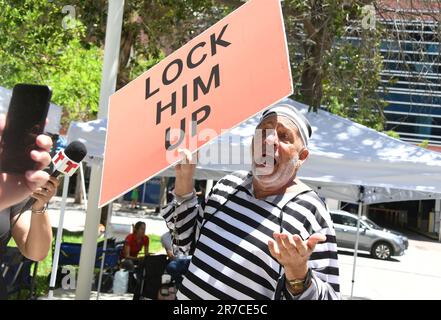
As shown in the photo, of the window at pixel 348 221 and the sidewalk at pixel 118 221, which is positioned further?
the window at pixel 348 221

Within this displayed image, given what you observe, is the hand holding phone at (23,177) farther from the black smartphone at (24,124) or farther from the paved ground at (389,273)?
the paved ground at (389,273)

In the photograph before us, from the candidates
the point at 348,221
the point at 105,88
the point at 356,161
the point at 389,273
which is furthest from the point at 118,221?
the point at 356,161

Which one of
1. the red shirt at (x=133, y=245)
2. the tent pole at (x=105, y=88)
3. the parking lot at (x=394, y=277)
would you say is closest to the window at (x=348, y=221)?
the parking lot at (x=394, y=277)

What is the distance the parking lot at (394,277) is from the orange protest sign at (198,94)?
9.05 meters

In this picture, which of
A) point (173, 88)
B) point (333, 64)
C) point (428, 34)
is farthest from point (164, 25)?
point (173, 88)

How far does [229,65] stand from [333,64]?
629 centimetres

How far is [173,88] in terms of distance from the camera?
205 centimetres

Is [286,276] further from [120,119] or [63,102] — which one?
[63,102]

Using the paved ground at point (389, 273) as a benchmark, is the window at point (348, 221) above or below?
above

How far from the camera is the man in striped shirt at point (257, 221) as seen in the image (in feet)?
6.74

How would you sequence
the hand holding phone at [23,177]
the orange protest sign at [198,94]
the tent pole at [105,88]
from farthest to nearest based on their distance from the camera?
the tent pole at [105,88] < the orange protest sign at [198,94] < the hand holding phone at [23,177]

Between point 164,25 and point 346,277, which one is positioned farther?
point 346,277

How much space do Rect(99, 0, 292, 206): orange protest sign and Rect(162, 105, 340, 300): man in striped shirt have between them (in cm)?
13

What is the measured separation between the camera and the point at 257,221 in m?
2.15
